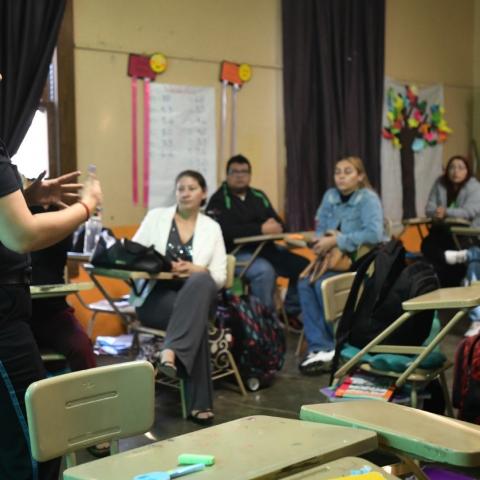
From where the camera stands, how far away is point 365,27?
19.0 feet

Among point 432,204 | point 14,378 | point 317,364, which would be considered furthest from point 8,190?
point 432,204

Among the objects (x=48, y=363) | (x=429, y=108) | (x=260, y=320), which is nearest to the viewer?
(x=48, y=363)

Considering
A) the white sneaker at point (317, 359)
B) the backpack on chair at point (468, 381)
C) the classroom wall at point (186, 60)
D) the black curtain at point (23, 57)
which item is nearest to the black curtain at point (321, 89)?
the classroom wall at point (186, 60)

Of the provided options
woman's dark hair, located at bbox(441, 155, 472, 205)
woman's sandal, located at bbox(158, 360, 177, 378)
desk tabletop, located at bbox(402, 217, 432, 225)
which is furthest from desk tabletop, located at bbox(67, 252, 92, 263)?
woman's dark hair, located at bbox(441, 155, 472, 205)

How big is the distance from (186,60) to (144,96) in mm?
416

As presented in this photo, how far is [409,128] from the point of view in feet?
20.8

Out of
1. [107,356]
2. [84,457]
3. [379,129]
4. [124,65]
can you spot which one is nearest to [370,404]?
[84,457]

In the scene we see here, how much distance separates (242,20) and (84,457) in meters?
3.36

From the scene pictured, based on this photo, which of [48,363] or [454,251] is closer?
[48,363]

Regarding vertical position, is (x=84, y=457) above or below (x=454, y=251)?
below

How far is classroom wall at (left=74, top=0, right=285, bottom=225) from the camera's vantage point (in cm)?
445

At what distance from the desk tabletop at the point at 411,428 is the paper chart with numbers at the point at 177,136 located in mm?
3250

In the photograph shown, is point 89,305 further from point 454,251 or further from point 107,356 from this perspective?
point 454,251

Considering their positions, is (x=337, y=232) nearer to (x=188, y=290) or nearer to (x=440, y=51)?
(x=188, y=290)
